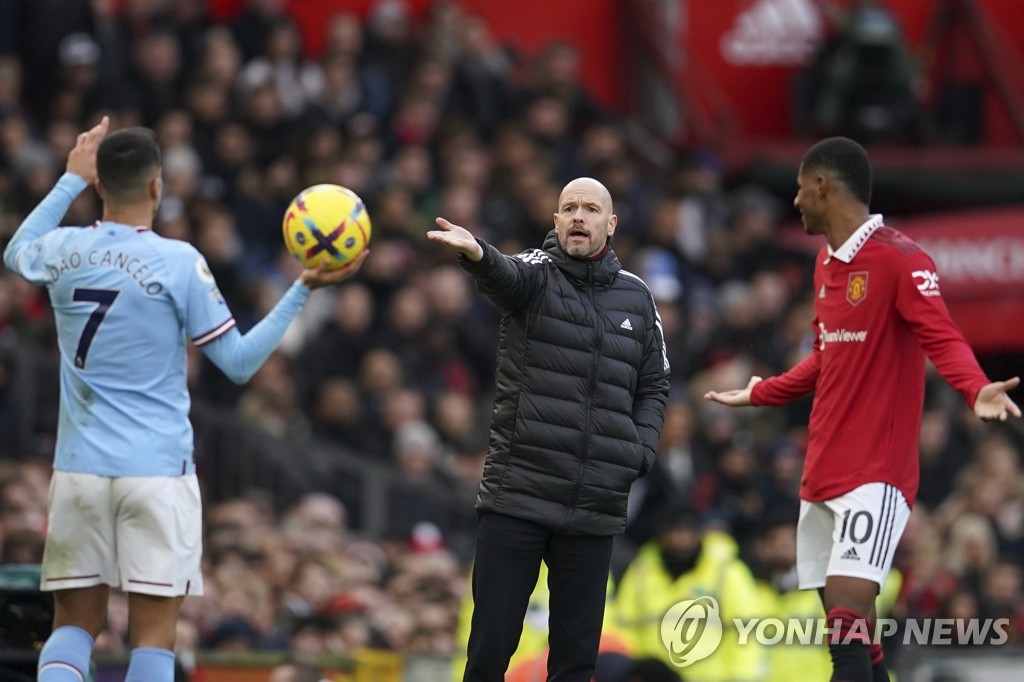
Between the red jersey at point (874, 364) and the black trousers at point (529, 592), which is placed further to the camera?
the red jersey at point (874, 364)

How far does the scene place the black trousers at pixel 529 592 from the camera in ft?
22.5

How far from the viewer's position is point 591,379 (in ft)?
22.7

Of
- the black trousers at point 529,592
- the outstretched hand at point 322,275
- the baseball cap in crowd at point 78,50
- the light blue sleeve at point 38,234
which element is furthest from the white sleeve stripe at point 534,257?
the baseball cap in crowd at point 78,50

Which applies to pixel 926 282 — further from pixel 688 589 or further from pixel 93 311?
pixel 688 589

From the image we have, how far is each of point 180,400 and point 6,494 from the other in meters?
4.26

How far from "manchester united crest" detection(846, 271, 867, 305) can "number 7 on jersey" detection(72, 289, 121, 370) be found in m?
2.83

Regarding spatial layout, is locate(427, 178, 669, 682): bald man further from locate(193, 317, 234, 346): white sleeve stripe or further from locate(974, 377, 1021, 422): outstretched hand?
locate(974, 377, 1021, 422): outstretched hand

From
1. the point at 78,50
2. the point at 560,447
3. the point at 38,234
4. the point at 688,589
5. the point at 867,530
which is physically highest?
the point at 78,50

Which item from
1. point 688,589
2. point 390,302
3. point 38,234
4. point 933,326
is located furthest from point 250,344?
point 390,302

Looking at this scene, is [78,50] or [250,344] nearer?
[250,344]

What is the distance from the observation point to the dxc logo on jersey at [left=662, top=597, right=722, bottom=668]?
936cm

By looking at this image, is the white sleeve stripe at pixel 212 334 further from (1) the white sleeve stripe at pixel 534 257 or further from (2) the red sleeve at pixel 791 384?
(2) the red sleeve at pixel 791 384

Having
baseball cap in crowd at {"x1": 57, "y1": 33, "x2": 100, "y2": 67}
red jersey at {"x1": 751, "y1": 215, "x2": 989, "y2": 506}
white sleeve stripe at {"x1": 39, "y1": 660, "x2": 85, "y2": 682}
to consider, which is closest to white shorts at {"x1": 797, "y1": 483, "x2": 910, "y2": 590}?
red jersey at {"x1": 751, "y1": 215, "x2": 989, "y2": 506}

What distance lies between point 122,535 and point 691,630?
12.9ft
